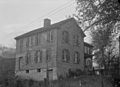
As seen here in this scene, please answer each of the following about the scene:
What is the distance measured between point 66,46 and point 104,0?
1945cm

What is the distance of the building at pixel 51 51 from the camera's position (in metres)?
31.6

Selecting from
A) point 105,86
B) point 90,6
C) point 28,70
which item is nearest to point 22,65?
point 28,70

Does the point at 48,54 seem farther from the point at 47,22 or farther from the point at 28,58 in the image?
the point at 47,22

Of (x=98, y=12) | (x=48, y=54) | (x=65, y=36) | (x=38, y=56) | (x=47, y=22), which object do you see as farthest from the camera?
(x=47, y=22)

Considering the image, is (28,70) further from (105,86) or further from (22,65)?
(105,86)

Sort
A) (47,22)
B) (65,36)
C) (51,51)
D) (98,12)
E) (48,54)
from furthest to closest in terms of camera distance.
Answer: (47,22), (65,36), (48,54), (51,51), (98,12)

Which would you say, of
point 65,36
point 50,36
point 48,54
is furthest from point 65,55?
point 50,36

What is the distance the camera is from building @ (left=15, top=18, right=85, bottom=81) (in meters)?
31.6

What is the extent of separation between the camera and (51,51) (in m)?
31.9

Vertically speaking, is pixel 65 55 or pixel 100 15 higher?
pixel 100 15

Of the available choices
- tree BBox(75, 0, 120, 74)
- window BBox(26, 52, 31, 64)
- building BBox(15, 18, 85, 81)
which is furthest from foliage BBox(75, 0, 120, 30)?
window BBox(26, 52, 31, 64)

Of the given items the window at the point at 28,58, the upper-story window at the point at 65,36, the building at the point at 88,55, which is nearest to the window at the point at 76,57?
the upper-story window at the point at 65,36

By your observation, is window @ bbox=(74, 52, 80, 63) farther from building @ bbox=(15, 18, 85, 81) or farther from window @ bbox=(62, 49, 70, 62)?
window @ bbox=(62, 49, 70, 62)

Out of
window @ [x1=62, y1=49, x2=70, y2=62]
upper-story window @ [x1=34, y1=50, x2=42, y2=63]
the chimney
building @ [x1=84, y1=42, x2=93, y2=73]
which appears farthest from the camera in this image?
building @ [x1=84, y1=42, x2=93, y2=73]
